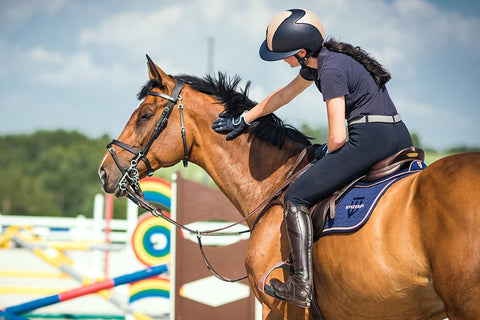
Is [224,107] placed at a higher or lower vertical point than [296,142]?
higher

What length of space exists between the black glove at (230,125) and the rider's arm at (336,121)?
975 mm

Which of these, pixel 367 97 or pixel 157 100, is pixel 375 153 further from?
pixel 157 100

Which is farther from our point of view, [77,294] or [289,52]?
[77,294]

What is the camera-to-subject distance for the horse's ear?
4.25 metres

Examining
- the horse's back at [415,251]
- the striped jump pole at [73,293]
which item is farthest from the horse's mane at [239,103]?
the striped jump pole at [73,293]

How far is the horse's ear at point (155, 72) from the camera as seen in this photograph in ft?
13.9

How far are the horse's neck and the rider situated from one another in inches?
24.6

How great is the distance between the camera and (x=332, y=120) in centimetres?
329

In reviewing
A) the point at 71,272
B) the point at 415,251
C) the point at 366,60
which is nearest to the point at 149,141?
the point at 366,60

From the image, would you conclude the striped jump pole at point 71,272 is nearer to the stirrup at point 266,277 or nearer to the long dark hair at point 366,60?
the stirrup at point 266,277

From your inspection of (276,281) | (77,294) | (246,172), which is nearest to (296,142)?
(246,172)

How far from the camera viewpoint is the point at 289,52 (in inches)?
139

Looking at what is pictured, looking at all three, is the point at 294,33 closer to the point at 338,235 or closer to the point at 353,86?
the point at 353,86

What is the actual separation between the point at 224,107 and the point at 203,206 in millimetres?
1878
